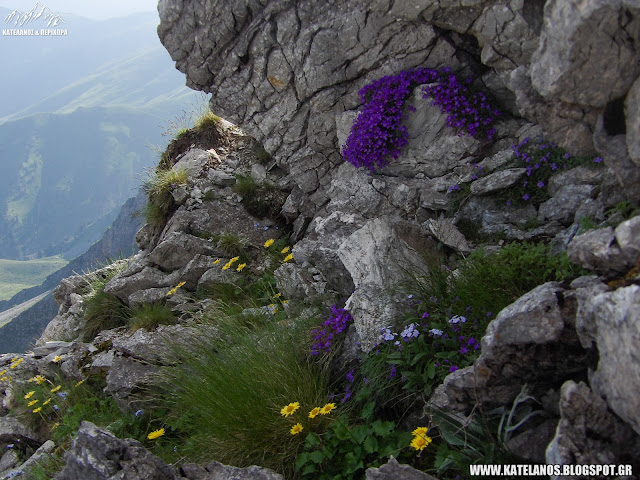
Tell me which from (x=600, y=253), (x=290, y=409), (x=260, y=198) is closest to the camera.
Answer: (x=600, y=253)

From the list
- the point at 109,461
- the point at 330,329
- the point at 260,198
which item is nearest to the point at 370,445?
the point at 330,329

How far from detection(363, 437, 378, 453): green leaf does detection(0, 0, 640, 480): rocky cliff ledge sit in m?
0.03

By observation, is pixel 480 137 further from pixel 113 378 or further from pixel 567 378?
pixel 113 378

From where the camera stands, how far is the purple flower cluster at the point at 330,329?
17.7 ft

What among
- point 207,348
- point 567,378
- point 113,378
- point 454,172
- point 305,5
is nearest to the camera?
point 567,378

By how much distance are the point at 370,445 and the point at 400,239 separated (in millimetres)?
2859

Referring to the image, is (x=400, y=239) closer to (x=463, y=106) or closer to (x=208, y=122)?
(x=463, y=106)

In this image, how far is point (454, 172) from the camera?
781cm

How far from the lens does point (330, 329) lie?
570cm

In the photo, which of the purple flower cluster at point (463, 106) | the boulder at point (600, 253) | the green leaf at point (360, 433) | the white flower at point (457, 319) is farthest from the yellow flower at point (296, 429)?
the purple flower cluster at point (463, 106)

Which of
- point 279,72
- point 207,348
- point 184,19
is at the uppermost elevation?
point 184,19

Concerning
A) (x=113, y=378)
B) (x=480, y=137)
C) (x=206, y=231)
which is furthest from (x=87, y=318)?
(x=480, y=137)

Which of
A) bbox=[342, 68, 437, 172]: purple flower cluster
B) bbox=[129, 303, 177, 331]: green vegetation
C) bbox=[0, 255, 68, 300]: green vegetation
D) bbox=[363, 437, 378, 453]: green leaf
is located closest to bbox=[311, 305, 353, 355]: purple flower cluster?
bbox=[363, 437, 378, 453]: green leaf

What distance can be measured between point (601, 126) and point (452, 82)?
4667mm
